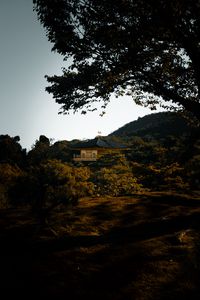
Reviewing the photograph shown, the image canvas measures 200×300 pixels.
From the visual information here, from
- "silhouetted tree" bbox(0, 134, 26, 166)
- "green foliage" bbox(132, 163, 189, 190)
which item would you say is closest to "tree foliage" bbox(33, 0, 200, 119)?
"green foliage" bbox(132, 163, 189, 190)

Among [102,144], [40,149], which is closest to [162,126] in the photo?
[102,144]

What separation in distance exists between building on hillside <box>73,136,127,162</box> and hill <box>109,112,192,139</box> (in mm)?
11126

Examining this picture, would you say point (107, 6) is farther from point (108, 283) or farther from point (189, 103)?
point (108, 283)

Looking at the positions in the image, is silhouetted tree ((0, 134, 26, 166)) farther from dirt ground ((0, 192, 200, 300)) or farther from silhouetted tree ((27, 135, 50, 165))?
dirt ground ((0, 192, 200, 300))

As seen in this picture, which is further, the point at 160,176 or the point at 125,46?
the point at 160,176

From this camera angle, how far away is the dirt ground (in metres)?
6.05

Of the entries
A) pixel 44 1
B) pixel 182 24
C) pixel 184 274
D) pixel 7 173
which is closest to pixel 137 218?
pixel 184 274

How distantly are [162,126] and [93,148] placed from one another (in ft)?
77.5

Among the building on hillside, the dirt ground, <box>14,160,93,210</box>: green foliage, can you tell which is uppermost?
the building on hillside

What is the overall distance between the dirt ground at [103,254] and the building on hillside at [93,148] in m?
52.7

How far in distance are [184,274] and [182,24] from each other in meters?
7.26

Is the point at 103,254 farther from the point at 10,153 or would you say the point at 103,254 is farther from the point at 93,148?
the point at 93,148

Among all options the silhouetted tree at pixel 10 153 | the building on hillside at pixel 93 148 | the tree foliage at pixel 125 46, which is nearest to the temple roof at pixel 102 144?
the building on hillside at pixel 93 148

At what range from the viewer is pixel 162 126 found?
8119cm
